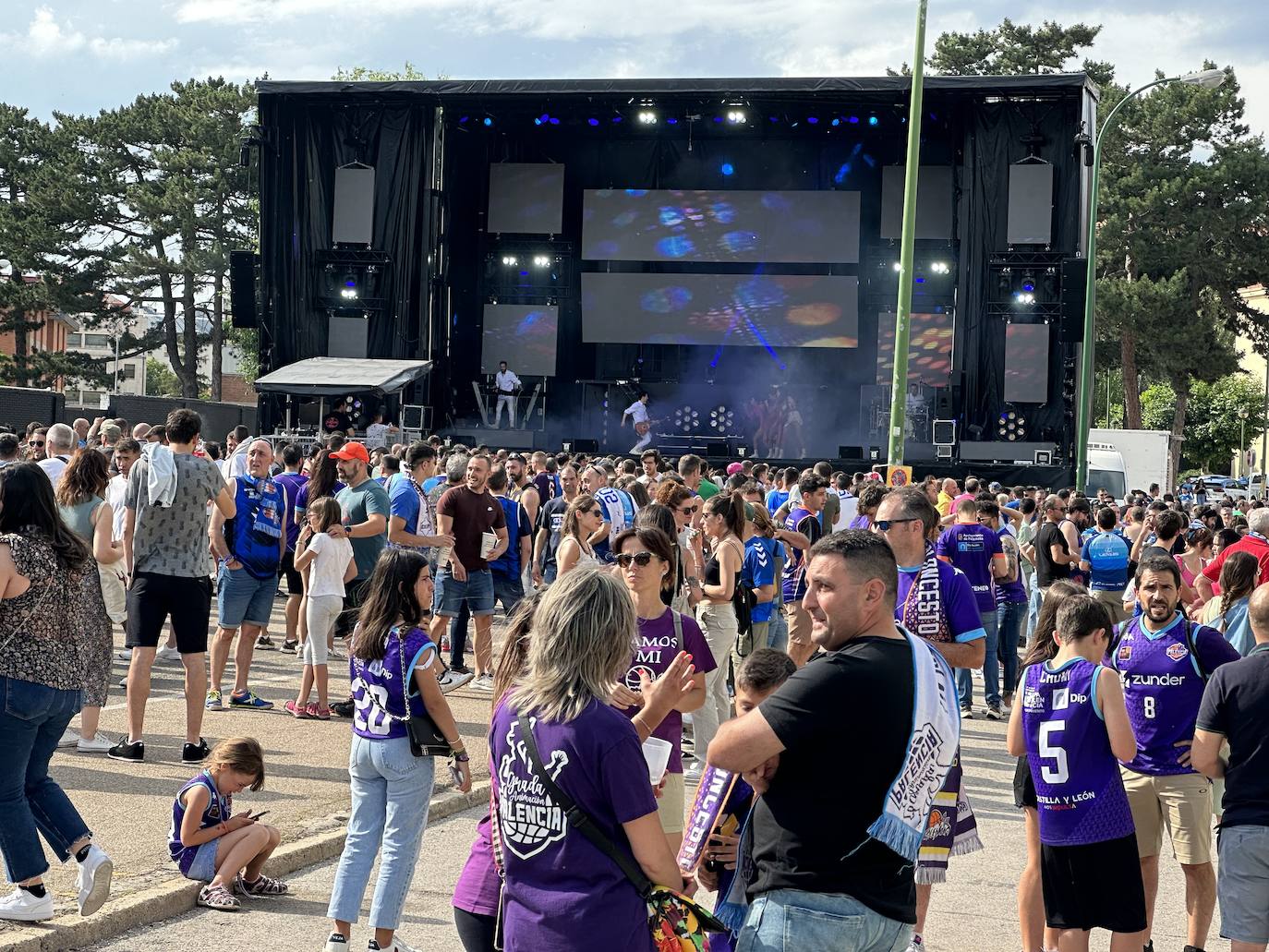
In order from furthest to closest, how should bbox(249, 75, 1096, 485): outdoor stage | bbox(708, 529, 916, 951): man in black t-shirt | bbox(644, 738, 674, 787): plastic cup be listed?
bbox(249, 75, 1096, 485): outdoor stage
bbox(644, 738, 674, 787): plastic cup
bbox(708, 529, 916, 951): man in black t-shirt

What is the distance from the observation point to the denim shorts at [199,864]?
237 inches

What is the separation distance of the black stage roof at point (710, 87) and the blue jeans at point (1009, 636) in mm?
14268

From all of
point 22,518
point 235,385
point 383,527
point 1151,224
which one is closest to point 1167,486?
point 1151,224

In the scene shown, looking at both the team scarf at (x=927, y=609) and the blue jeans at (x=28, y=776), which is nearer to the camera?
the blue jeans at (x=28, y=776)

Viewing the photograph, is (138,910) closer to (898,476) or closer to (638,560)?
(638,560)

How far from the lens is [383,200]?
2805 centimetres

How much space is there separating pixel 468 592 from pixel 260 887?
5.25 m

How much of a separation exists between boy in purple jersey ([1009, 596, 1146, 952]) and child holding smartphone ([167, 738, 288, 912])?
3.09 m

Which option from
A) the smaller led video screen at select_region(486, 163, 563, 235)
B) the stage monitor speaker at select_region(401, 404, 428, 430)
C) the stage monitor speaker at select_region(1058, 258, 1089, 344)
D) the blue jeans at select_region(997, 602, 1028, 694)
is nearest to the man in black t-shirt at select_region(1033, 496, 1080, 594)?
the blue jeans at select_region(997, 602, 1028, 694)

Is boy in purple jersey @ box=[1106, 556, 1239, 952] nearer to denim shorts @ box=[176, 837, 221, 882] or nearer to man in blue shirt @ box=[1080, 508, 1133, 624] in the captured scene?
denim shorts @ box=[176, 837, 221, 882]

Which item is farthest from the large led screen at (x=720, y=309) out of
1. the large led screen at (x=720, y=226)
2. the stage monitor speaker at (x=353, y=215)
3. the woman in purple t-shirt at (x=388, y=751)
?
the woman in purple t-shirt at (x=388, y=751)

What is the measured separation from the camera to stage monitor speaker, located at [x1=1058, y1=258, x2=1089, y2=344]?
2542 centimetres

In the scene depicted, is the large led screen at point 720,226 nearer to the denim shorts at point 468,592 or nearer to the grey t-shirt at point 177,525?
the denim shorts at point 468,592

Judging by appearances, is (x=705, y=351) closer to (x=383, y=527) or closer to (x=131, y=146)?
(x=383, y=527)
